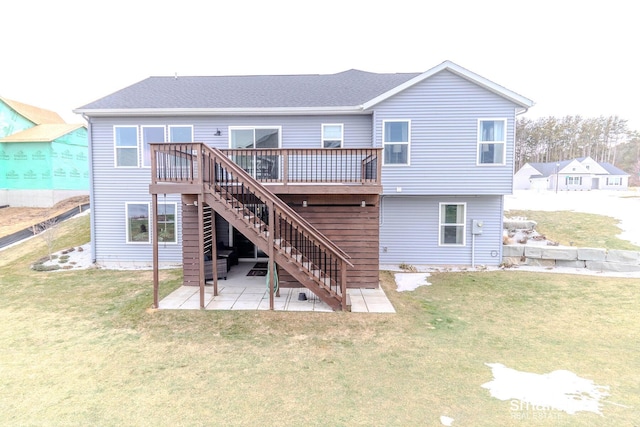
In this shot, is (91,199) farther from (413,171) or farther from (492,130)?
(492,130)

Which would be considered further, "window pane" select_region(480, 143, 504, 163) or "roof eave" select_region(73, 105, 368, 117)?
"roof eave" select_region(73, 105, 368, 117)

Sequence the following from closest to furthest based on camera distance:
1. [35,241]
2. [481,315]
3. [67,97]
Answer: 1. [481,315]
2. [35,241]
3. [67,97]

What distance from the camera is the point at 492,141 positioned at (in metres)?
→ 9.45

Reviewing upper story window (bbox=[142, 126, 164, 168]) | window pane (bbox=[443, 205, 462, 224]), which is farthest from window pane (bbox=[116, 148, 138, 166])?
window pane (bbox=[443, 205, 462, 224])

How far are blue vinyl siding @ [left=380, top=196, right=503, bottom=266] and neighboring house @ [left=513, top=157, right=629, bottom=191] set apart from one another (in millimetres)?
33441

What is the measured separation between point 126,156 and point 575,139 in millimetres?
62322

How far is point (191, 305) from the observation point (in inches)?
263

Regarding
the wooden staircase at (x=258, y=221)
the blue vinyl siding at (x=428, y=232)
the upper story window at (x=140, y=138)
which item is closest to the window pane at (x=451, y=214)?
the blue vinyl siding at (x=428, y=232)

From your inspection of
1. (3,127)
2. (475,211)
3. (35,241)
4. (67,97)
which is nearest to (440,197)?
(475,211)

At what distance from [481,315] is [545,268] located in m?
5.38

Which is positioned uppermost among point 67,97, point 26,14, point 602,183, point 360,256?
point 67,97

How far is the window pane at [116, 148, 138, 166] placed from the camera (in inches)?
408

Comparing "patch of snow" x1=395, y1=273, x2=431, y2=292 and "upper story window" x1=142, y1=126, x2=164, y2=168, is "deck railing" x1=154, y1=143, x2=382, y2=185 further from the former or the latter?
"patch of snow" x1=395, y1=273, x2=431, y2=292

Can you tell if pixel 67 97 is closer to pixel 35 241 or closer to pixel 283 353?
pixel 35 241
